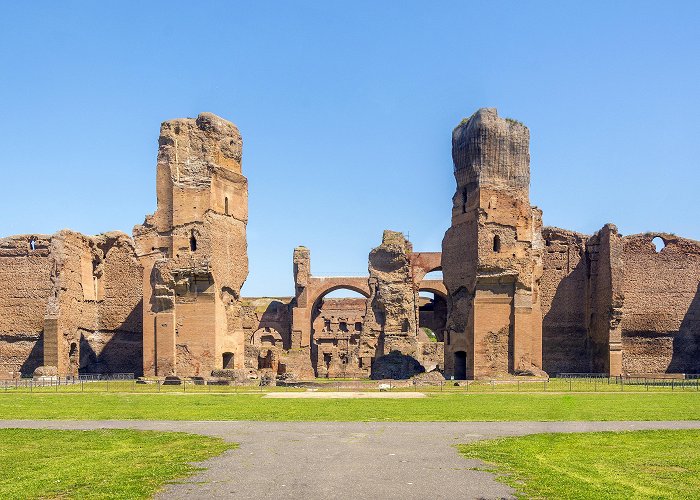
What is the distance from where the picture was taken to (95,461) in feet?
35.4

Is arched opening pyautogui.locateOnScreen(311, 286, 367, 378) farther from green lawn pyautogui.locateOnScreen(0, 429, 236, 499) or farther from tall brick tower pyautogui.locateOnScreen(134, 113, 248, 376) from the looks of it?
green lawn pyautogui.locateOnScreen(0, 429, 236, 499)

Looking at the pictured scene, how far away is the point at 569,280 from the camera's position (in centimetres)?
4147

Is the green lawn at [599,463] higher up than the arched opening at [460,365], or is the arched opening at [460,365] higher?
the green lawn at [599,463]

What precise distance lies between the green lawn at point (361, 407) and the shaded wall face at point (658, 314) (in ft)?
49.1

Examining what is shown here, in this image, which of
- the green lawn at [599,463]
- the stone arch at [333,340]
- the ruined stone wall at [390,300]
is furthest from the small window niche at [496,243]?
the green lawn at [599,463]

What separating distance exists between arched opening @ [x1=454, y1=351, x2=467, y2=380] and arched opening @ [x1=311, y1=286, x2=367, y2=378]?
64.0 ft

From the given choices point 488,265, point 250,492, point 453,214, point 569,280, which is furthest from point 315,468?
point 569,280

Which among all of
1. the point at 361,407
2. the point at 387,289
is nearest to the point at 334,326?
the point at 387,289

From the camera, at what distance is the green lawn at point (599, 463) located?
8.78 m

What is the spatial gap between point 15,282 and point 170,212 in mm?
10390

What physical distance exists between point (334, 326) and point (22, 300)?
93.6ft

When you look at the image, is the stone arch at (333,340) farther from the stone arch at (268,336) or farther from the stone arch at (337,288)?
the stone arch at (268,336)

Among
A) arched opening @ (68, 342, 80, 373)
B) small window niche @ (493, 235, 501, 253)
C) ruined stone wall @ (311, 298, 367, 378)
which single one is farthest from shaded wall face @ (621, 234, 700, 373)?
arched opening @ (68, 342, 80, 373)

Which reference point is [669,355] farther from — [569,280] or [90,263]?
[90,263]
